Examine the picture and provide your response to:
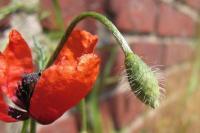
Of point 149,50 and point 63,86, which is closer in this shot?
point 63,86

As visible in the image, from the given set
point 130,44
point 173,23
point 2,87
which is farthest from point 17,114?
point 173,23

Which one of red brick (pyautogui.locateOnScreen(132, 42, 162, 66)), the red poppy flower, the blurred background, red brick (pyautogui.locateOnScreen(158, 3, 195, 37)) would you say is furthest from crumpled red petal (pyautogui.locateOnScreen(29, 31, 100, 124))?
red brick (pyautogui.locateOnScreen(158, 3, 195, 37))

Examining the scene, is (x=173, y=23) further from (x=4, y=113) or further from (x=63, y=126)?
(x=4, y=113)

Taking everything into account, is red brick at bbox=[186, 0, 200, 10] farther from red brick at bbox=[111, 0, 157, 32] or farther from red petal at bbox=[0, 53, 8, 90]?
red petal at bbox=[0, 53, 8, 90]

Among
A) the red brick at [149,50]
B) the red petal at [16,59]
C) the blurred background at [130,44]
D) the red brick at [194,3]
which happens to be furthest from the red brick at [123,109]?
the red petal at [16,59]

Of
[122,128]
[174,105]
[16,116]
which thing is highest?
[16,116]

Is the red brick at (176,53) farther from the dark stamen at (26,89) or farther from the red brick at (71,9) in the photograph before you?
the dark stamen at (26,89)

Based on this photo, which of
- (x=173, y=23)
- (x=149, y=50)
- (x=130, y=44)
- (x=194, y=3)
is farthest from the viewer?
(x=194, y=3)

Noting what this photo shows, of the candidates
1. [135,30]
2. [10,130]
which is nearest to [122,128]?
[135,30]

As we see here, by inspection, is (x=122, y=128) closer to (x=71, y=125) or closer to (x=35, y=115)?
(x=71, y=125)
